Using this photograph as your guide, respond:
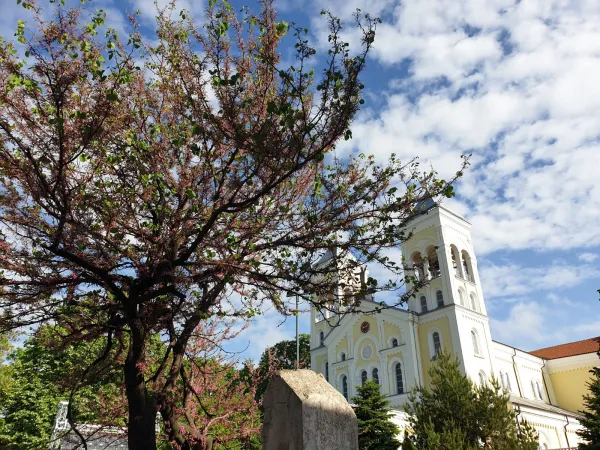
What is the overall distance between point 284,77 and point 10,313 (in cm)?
503

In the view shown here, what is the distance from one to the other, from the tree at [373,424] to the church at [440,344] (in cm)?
615

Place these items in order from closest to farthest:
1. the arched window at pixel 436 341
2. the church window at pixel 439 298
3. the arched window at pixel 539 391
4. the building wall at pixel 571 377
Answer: the arched window at pixel 436 341, the church window at pixel 439 298, the building wall at pixel 571 377, the arched window at pixel 539 391

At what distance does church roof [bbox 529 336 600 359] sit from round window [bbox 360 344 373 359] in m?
18.3

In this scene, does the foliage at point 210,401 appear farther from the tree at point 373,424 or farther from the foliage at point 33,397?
the foliage at point 33,397

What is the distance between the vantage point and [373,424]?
18188mm

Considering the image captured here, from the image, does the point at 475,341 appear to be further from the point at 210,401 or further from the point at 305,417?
the point at 305,417

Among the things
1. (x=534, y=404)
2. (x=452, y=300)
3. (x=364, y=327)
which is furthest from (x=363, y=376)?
(x=534, y=404)

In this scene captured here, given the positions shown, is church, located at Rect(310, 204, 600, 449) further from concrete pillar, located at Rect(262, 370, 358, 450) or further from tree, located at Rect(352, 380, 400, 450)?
concrete pillar, located at Rect(262, 370, 358, 450)

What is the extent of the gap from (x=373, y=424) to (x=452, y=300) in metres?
12.8

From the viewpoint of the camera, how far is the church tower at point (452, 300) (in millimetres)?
27516

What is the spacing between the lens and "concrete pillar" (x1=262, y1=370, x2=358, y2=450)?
505 centimetres

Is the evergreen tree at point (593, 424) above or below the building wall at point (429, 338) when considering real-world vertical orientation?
below

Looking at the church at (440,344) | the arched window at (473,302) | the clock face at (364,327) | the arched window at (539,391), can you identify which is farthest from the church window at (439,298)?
the arched window at (539,391)

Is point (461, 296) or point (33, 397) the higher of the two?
point (461, 296)
